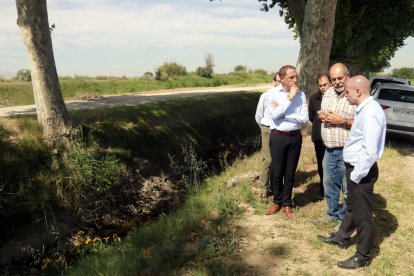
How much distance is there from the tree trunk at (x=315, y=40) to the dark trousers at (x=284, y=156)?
215 inches

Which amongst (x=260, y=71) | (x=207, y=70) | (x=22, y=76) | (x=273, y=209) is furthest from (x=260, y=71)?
(x=273, y=209)

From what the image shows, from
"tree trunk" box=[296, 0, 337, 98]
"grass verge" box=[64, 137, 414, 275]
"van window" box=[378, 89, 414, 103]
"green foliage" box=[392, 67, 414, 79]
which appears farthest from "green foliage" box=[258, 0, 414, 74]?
"green foliage" box=[392, 67, 414, 79]

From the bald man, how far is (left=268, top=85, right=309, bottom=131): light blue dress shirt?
1.18 metres

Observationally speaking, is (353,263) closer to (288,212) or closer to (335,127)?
(288,212)

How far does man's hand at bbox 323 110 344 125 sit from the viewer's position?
514 cm

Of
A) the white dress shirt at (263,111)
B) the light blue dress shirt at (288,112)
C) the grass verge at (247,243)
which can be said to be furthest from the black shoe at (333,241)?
the white dress shirt at (263,111)

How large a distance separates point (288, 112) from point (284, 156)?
67 cm

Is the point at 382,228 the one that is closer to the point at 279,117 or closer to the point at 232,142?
the point at 279,117

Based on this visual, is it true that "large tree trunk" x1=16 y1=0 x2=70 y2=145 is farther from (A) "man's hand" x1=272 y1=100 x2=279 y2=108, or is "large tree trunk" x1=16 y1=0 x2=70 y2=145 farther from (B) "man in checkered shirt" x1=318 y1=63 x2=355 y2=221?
(B) "man in checkered shirt" x1=318 y1=63 x2=355 y2=221

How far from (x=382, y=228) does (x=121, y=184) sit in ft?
18.3

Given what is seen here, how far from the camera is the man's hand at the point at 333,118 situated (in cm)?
514

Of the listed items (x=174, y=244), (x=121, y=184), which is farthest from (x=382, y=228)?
(x=121, y=184)

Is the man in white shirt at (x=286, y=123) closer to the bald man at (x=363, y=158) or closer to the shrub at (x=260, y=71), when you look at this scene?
the bald man at (x=363, y=158)

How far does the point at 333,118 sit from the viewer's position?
5.16m
